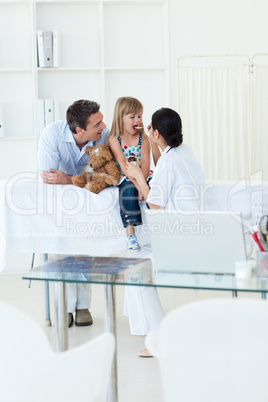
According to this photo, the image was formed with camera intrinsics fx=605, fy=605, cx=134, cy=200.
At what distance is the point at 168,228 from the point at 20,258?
3.04 m

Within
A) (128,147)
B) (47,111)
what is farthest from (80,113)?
(47,111)

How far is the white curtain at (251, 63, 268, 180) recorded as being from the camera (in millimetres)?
4391

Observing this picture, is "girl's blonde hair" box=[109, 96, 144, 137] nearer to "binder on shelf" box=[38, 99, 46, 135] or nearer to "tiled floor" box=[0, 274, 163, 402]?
"tiled floor" box=[0, 274, 163, 402]

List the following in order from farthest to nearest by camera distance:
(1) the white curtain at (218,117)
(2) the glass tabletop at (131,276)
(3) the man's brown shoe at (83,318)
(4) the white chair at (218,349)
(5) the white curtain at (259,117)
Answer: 1. (5) the white curtain at (259,117)
2. (1) the white curtain at (218,117)
3. (3) the man's brown shoe at (83,318)
4. (2) the glass tabletop at (131,276)
5. (4) the white chair at (218,349)

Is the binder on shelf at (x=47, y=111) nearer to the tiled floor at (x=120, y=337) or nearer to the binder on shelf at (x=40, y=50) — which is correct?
the binder on shelf at (x=40, y=50)

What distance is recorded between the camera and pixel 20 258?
190 inches

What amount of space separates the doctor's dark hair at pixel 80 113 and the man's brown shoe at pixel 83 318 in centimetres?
103

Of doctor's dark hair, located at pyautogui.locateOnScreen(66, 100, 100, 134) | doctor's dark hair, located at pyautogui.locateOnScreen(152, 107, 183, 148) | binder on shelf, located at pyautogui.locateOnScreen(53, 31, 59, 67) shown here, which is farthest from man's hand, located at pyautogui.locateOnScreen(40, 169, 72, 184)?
binder on shelf, located at pyautogui.locateOnScreen(53, 31, 59, 67)

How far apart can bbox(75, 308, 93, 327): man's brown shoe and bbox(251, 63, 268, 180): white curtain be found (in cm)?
175

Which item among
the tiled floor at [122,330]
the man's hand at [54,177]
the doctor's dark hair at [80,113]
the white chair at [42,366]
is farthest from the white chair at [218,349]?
the doctor's dark hair at [80,113]

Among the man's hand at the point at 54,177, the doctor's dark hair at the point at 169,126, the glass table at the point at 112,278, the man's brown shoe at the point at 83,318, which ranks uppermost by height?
the doctor's dark hair at the point at 169,126

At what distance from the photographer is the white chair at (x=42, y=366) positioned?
1444 millimetres

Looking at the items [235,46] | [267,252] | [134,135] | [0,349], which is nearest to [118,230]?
[134,135]

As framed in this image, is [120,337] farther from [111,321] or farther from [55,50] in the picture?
[55,50]
